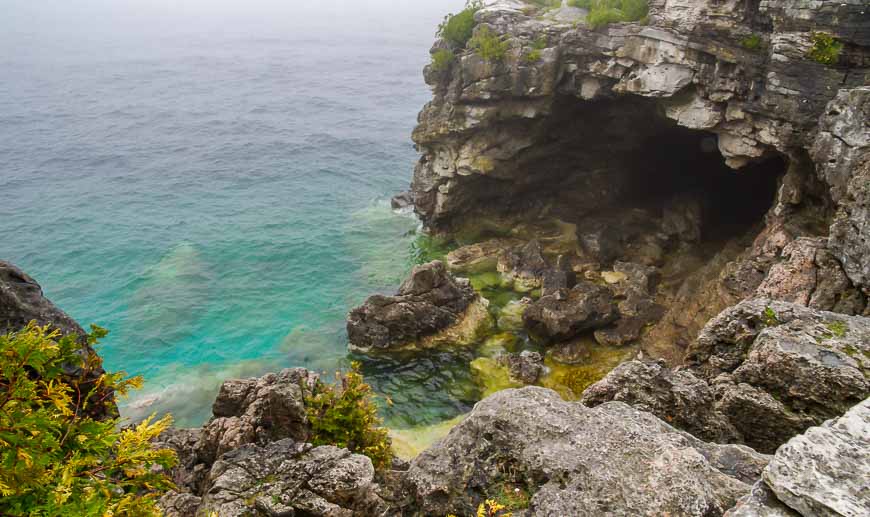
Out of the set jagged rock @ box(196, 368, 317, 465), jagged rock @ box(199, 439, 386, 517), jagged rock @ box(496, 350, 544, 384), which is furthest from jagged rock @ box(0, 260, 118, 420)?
jagged rock @ box(496, 350, 544, 384)

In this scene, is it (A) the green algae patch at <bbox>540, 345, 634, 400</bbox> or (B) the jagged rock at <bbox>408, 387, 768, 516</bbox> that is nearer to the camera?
(B) the jagged rock at <bbox>408, 387, 768, 516</bbox>

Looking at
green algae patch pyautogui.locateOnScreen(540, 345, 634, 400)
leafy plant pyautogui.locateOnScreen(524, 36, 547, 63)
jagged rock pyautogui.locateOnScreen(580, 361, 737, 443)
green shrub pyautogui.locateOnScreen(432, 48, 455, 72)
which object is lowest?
green algae patch pyautogui.locateOnScreen(540, 345, 634, 400)

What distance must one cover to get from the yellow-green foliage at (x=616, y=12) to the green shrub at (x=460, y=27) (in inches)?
401

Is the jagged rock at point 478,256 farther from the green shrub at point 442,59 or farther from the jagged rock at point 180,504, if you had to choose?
the jagged rock at point 180,504

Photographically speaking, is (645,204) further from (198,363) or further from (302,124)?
(302,124)

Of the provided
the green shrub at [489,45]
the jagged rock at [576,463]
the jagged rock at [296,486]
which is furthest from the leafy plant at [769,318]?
the green shrub at [489,45]

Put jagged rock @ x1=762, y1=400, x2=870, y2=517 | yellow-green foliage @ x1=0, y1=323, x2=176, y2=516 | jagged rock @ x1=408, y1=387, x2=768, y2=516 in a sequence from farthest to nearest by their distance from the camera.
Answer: jagged rock @ x1=408, y1=387, x2=768, y2=516, jagged rock @ x1=762, y1=400, x2=870, y2=517, yellow-green foliage @ x1=0, y1=323, x2=176, y2=516

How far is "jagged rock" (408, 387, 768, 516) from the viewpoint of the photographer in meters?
9.79

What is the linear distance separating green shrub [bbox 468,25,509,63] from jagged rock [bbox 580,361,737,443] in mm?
29247

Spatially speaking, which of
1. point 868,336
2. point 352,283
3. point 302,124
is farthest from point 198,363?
point 302,124

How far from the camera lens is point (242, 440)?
62.8 ft

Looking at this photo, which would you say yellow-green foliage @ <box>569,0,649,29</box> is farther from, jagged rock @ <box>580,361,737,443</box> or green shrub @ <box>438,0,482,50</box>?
jagged rock @ <box>580,361,737,443</box>

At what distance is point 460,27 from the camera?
141 ft

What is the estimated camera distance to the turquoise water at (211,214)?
37.1 metres
